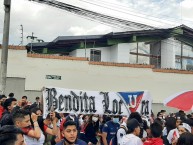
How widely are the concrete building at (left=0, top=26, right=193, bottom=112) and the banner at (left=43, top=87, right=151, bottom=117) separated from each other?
6.92 metres

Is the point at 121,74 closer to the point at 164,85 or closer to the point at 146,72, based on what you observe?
the point at 146,72

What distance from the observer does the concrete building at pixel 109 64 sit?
1644cm

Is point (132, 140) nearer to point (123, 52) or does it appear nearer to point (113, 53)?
point (123, 52)

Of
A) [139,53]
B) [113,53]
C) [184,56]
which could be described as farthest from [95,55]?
[184,56]

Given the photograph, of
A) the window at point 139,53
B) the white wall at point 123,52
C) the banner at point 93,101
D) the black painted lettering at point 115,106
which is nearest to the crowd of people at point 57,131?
the black painted lettering at point 115,106

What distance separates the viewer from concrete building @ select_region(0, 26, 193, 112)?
53.9ft

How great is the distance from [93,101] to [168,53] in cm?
1471

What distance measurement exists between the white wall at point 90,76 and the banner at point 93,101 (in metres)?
7.04

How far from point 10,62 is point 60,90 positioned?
23.9 ft

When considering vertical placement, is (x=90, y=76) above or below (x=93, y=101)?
above

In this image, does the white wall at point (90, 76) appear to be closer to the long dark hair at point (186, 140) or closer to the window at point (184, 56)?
the window at point (184, 56)

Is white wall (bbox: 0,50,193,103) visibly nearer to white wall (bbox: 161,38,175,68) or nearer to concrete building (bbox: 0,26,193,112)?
concrete building (bbox: 0,26,193,112)

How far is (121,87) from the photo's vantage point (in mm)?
18672

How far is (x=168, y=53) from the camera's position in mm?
23516
